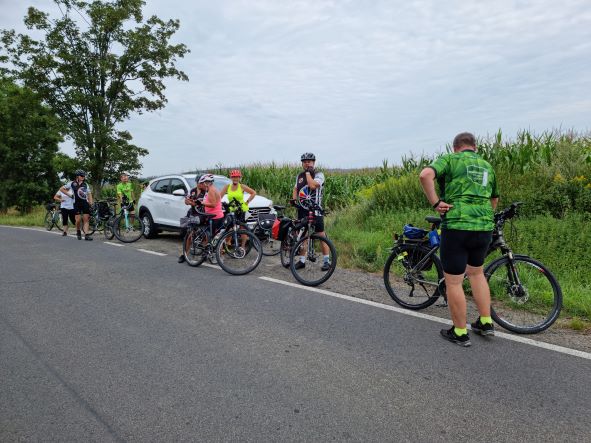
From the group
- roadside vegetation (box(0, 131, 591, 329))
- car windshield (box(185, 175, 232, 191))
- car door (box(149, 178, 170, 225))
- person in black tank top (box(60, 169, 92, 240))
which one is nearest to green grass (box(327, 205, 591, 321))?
roadside vegetation (box(0, 131, 591, 329))

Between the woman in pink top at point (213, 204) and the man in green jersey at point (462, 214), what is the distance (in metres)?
5.03

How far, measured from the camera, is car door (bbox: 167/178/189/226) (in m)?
11.7

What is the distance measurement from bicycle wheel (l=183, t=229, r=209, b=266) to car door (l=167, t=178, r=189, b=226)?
125 inches

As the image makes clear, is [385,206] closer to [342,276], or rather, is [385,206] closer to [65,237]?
[342,276]

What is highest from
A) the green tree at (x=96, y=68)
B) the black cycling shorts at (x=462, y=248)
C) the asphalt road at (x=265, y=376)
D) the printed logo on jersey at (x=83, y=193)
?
the green tree at (x=96, y=68)

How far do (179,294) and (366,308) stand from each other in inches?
106

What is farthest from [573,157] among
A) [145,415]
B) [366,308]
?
[145,415]

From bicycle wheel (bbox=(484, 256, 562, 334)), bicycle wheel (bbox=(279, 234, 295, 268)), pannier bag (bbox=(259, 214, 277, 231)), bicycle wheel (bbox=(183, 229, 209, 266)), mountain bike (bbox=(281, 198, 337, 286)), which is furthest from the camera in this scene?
pannier bag (bbox=(259, 214, 277, 231))

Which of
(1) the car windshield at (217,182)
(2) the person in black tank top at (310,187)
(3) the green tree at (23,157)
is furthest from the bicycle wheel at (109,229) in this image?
(3) the green tree at (23,157)

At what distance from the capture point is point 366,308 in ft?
17.8

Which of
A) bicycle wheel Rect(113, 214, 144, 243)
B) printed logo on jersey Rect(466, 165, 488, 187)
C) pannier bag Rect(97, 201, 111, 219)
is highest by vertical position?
printed logo on jersey Rect(466, 165, 488, 187)

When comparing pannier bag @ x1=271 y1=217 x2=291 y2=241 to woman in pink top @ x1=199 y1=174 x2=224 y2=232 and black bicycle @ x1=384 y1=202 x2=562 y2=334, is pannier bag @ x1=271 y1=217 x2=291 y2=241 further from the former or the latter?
black bicycle @ x1=384 y1=202 x2=562 y2=334

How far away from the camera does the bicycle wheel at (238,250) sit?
7.70m

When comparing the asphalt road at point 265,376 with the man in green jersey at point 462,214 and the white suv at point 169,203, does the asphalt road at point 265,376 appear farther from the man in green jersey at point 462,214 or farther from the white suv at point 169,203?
the white suv at point 169,203
